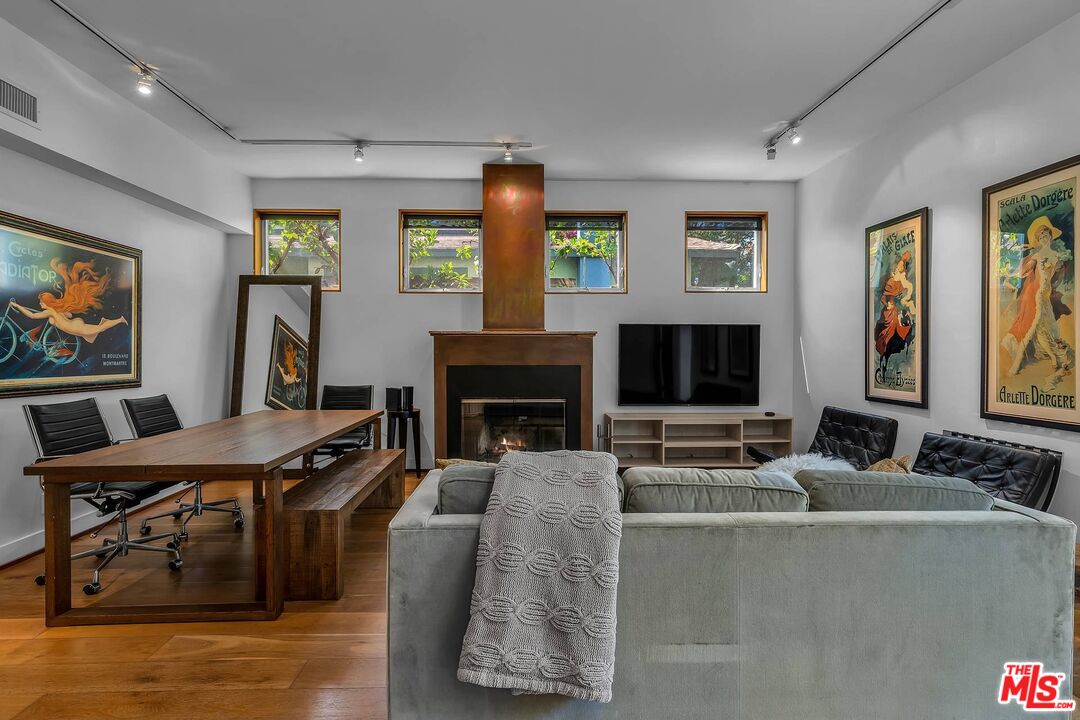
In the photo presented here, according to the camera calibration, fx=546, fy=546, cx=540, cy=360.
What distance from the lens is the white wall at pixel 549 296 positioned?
5.20m

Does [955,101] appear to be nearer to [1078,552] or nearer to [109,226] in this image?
[1078,552]

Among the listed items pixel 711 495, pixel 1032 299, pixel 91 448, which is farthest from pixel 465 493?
pixel 1032 299

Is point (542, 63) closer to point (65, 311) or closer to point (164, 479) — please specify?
point (164, 479)

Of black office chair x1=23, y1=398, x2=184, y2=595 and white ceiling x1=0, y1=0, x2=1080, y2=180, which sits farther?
black office chair x1=23, y1=398, x2=184, y2=595

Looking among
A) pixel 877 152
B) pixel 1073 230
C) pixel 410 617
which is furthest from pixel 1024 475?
pixel 410 617

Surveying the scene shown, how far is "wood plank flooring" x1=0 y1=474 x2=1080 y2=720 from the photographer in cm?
178

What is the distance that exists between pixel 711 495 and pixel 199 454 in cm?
222

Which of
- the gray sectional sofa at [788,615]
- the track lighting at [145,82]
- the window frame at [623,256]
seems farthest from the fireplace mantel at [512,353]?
the gray sectional sofa at [788,615]

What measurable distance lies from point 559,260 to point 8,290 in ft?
12.9

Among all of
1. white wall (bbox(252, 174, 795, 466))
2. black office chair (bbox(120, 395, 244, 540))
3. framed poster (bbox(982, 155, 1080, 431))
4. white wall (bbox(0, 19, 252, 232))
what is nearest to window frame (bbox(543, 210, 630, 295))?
white wall (bbox(252, 174, 795, 466))

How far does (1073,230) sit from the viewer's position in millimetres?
2600

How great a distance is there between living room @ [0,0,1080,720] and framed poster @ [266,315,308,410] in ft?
0.12

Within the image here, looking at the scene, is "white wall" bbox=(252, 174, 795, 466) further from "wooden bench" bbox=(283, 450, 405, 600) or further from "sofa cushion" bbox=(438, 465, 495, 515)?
"sofa cushion" bbox=(438, 465, 495, 515)

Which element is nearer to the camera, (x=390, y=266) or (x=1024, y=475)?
(x=1024, y=475)
